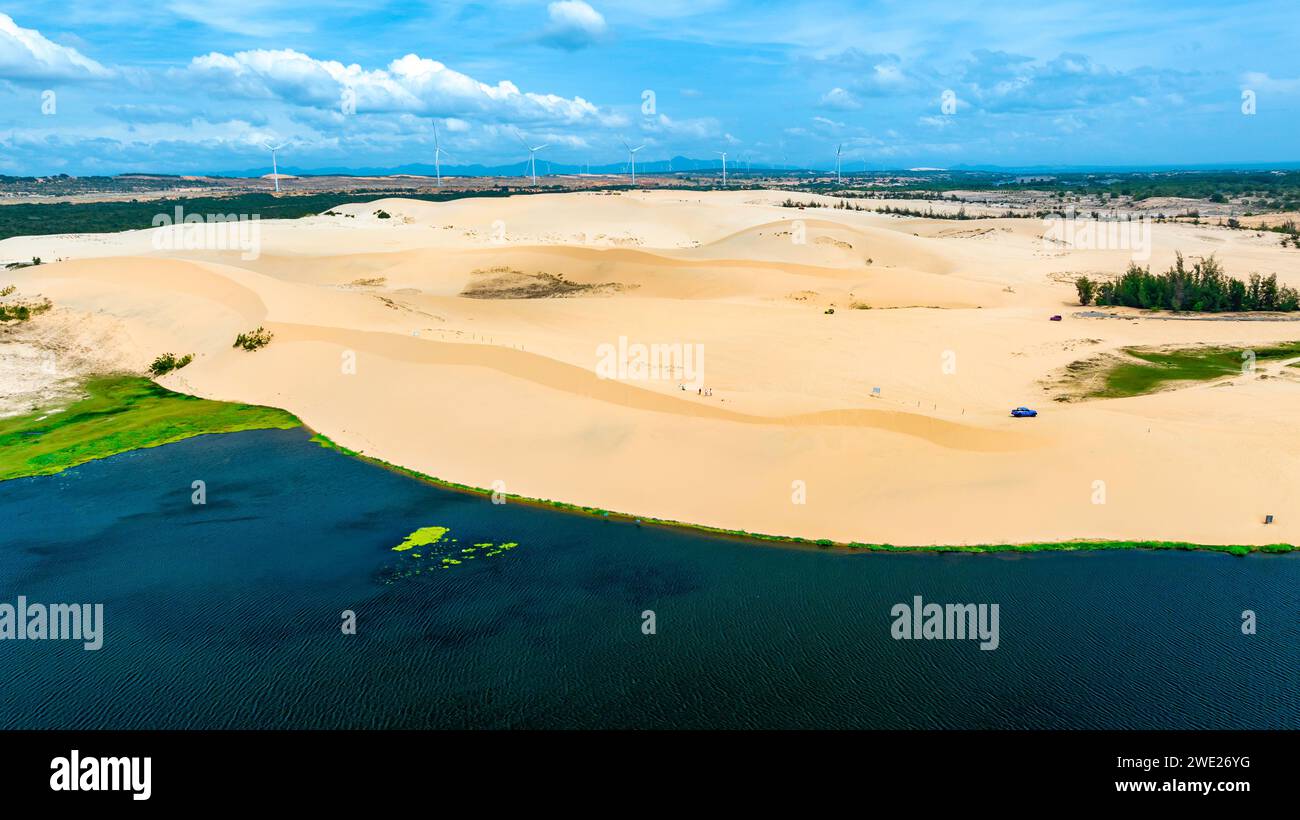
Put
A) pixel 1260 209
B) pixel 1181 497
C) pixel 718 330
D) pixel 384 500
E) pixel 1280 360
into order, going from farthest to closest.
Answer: pixel 1260 209
pixel 718 330
pixel 1280 360
pixel 384 500
pixel 1181 497

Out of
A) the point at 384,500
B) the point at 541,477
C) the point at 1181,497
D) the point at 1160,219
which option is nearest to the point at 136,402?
the point at 384,500

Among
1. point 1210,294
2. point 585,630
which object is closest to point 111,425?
point 585,630

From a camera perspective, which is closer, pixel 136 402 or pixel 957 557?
pixel 957 557

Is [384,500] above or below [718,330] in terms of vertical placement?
below

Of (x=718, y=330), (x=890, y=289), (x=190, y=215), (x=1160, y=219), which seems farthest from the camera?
(x=190, y=215)

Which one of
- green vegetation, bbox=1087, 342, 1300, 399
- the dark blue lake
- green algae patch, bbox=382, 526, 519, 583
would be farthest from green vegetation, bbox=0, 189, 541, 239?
green vegetation, bbox=1087, 342, 1300, 399

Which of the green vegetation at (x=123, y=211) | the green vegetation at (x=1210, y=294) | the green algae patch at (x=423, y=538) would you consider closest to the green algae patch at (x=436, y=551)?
the green algae patch at (x=423, y=538)

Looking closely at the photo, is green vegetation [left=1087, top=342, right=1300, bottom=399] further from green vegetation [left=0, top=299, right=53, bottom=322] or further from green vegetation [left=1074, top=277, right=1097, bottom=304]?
green vegetation [left=0, top=299, right=53, bottom=322]
